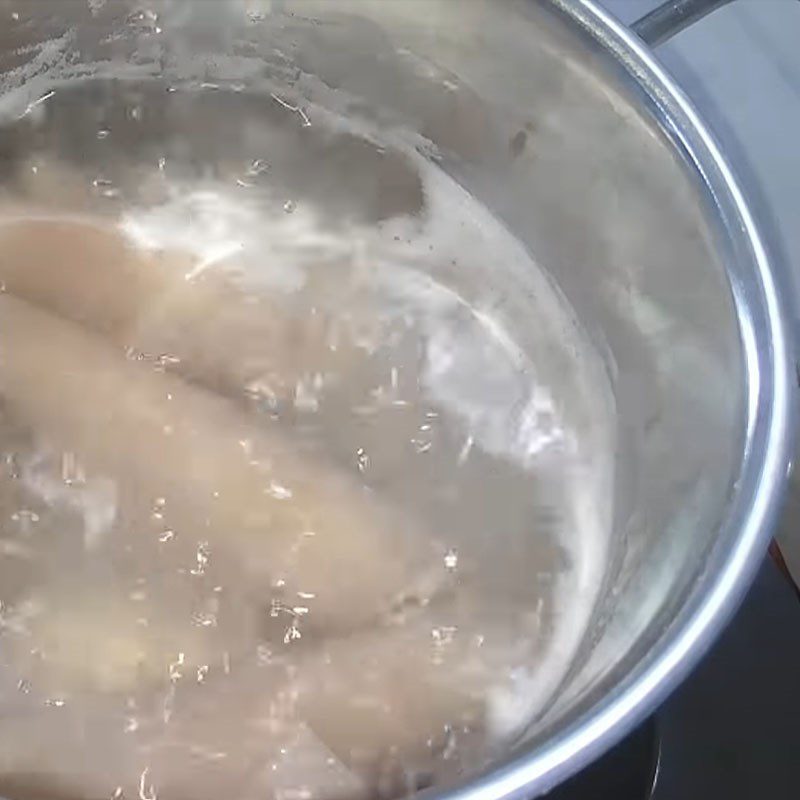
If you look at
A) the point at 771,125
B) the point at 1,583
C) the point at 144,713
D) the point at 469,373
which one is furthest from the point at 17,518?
the point at 771,125

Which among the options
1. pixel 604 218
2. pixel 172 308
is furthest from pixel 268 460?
pixel 604 218

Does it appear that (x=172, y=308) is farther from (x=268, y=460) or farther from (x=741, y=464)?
(x=741, y=464)

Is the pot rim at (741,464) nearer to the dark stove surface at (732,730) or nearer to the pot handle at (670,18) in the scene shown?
the pot handle at (670,18)

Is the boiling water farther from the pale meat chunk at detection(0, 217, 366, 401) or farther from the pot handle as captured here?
the pot handle

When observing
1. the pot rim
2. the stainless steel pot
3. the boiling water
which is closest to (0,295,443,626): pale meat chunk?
the boiling water

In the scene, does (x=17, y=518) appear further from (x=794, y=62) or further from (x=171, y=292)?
(x=794, y=62)

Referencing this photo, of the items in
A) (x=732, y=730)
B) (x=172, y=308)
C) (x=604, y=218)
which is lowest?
(x=732, y=730)
